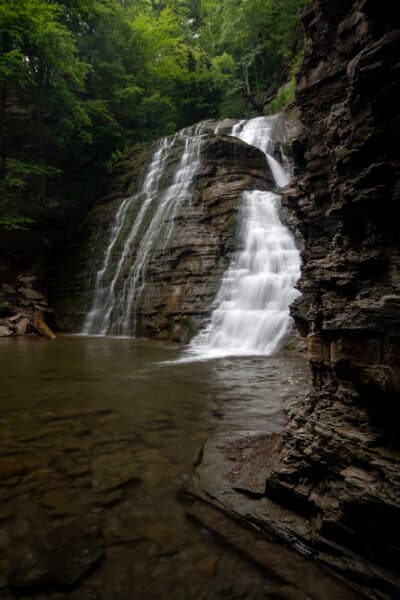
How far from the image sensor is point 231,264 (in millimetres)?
12078

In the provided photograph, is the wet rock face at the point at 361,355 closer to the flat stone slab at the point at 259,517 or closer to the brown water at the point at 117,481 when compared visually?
the flat stone slab at the point at 259,517

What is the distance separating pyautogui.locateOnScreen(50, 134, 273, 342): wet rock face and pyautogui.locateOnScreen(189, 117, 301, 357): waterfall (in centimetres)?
46

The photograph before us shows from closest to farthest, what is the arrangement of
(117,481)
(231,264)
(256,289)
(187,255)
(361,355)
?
(361,355)
(117,481)
(256,289)
(231,264)
(187,255)

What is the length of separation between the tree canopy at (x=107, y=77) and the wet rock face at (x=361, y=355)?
642 inches

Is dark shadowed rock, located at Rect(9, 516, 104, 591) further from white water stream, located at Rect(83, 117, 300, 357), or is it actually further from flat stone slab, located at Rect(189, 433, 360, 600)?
white water stream, located at Rect(83, 117, 300, 357)

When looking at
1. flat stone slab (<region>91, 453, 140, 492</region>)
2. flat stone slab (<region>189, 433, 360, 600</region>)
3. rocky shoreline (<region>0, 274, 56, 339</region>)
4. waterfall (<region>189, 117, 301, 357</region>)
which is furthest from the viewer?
rocky shoreline (<region>0, 274, 56, 339</region>)

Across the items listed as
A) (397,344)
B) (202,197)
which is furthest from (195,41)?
(397,344)

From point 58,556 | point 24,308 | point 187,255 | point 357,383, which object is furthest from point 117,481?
point 24,308

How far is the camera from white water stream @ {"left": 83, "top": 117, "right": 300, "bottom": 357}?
10188mm

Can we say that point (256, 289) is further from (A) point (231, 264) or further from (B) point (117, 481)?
(B) point (117, 481)

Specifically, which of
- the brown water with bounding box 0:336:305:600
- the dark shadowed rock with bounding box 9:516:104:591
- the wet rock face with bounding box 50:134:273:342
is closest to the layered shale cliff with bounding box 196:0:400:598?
the brown water with bounding box 0:336:305:600

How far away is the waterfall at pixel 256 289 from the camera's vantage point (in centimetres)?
968

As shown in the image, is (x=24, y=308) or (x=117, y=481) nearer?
(x=117, y=481)

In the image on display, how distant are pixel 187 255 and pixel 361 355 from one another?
10867 mm
